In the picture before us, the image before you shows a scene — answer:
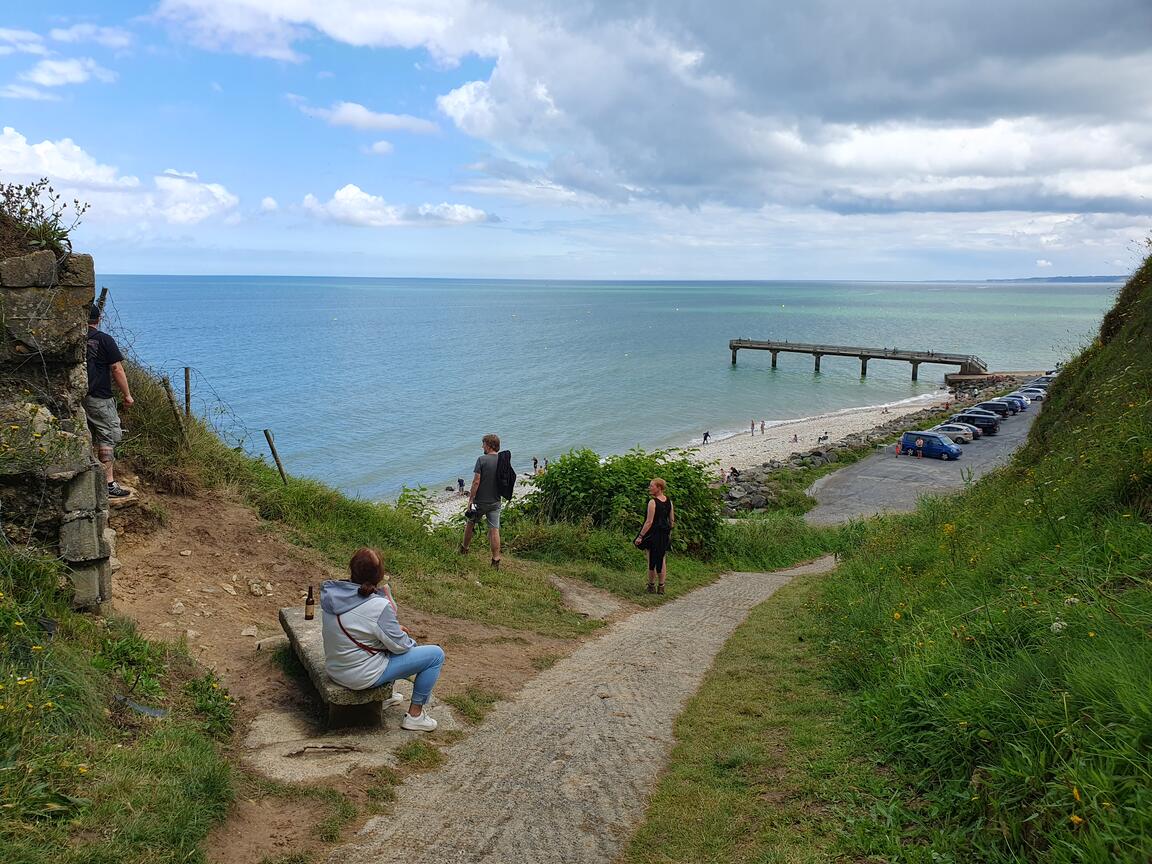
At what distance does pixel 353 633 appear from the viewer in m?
5.50

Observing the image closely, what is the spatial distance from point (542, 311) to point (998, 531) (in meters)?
190

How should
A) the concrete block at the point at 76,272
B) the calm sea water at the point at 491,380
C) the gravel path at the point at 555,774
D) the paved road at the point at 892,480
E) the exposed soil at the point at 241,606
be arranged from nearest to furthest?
the gravel path at the point at 555,774 < the exposed soil at the point at 241,606 < the concrete block at the point at 76,272 < the paved road at the point at 892,480 < the calm sea water at the point at 491,380

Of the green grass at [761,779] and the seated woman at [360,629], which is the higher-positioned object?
the seated woman at [360,629]

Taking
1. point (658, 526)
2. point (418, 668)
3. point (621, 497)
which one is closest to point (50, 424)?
point (418, 668)

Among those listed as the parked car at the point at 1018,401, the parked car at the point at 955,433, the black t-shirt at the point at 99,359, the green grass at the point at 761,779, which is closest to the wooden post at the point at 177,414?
the black t-shirt at the point at 99,359

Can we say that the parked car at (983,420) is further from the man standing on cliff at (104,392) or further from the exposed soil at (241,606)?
the man standing on cliff at (104,392)

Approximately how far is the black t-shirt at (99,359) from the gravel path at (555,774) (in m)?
5.47

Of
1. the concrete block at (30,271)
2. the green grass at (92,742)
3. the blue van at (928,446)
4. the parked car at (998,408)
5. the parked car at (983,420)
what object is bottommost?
the blue van at (928,446)

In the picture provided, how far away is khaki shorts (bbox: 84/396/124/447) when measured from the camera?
844 cm

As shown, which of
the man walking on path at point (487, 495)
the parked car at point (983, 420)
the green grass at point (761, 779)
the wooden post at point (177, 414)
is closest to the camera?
the green grass at point (761, 779)

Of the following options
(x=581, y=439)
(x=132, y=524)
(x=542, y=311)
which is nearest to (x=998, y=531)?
(x=132, y=524)

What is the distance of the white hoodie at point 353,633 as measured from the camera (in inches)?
217

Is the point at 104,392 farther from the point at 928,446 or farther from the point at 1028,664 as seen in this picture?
the point at 928,446

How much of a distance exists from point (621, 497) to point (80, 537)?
10157 millimetres
